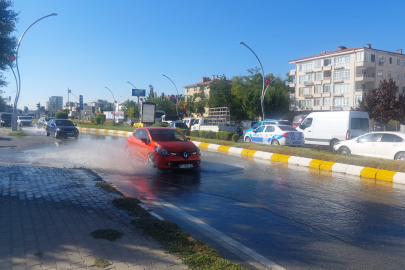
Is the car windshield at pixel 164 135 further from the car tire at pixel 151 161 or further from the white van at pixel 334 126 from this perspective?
the white van at pixel 334 126

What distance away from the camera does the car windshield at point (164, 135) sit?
11.8 m

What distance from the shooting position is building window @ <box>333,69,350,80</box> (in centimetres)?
5706

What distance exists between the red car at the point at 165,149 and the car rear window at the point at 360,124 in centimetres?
1072

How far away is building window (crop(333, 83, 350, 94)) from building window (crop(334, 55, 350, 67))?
3380 millimetres

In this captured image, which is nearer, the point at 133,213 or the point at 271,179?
the point at 133,213

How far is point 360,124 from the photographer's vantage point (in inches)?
735

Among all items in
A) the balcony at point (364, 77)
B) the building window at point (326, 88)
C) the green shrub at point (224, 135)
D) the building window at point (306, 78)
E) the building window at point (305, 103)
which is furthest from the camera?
the building window at point (305, 103)

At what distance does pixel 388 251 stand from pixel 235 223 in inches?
88.6

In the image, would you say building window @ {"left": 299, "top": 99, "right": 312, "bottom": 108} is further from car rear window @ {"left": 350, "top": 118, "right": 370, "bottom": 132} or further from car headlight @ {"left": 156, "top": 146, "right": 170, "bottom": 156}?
car headlight @ {"left": 156, "top": 146, "right": 170, "bottom": 156}

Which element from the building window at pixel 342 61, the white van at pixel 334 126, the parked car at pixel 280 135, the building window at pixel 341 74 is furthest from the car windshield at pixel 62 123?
the building window at pixel 342 61

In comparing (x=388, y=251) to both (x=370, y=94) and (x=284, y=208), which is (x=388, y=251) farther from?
(x=370, y=94)

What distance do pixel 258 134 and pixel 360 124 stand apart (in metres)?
5.61

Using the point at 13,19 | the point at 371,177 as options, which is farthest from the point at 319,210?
the point at 13,19

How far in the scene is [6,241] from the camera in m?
4.32
